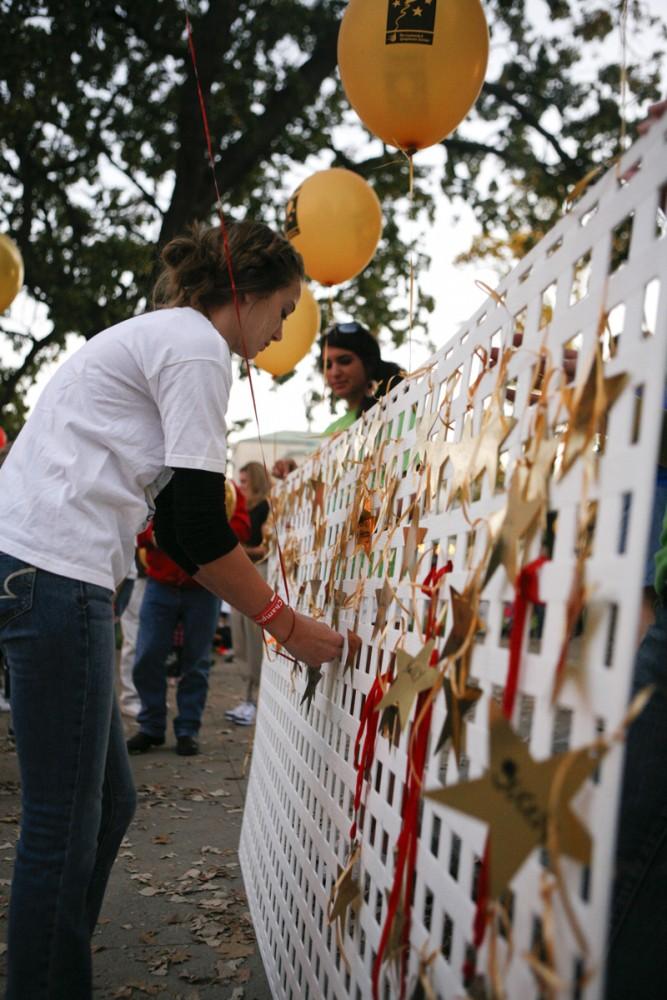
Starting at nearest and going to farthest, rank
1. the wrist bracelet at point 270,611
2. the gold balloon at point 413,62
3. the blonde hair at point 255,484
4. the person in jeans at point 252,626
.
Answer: the wrist bracelet at point 270,611 → the gold balloon at point 413,62 → the person in jeans at point 252,626 → the blonde hair at point 255,484

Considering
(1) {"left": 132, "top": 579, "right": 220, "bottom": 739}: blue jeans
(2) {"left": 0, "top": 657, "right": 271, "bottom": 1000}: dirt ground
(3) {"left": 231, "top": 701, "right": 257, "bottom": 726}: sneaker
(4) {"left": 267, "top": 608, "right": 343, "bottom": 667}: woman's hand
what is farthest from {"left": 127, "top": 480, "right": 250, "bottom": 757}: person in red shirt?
(4) {"left": 267, "top": 608, "right": 343, "bottom": 667}: woman's hand

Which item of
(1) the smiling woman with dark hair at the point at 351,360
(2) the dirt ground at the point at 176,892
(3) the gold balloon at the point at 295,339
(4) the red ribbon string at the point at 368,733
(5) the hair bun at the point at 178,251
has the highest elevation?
(3) the gold balloon at the point at 295,339

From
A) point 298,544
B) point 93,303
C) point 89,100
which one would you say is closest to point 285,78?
point 89,100

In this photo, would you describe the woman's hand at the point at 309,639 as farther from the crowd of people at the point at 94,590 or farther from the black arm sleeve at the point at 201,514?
the black arm sleeve at the point at 201,514

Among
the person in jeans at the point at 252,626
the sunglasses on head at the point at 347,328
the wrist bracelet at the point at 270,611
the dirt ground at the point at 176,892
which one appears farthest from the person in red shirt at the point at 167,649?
the wrist bracelet at the point at 270,611

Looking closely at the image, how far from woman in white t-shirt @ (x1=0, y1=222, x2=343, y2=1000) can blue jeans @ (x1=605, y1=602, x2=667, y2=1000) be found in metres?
0.82

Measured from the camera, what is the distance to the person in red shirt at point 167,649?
480cm

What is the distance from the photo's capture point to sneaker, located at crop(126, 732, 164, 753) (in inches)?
187

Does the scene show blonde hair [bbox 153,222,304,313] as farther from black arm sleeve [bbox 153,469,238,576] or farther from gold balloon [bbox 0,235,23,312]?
gold balloon [bbox 0,235,23,312]

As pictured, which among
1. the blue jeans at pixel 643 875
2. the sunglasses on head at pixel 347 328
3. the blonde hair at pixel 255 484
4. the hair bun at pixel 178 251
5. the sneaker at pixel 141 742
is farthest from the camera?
the blonde hair at pixel 255 484

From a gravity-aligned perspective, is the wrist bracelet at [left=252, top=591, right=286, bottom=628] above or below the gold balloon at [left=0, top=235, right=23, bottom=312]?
below

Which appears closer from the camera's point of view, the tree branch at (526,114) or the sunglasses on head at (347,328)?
the sunglasses on head at (347,328)

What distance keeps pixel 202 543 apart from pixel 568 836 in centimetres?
97

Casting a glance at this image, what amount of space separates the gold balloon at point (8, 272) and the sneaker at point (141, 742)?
3.18m
